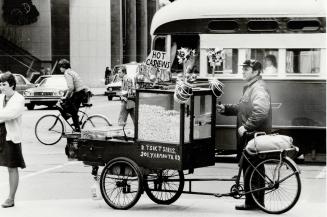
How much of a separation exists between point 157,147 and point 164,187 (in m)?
0.71

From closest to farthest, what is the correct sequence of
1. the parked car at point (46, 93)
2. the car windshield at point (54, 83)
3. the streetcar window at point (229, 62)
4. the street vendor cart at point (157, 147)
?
the street vendor cart at point (157, 147) → the streetcar window at point (229, 62) → the parked car at point (46, 93) → the car windshield at point (54, 83)

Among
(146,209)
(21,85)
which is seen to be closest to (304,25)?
(146,209)

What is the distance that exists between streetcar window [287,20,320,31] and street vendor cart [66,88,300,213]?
496cm

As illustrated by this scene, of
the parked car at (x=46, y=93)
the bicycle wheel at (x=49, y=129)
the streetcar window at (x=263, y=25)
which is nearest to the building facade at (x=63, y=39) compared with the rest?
the parked car at (x=46, y=93)

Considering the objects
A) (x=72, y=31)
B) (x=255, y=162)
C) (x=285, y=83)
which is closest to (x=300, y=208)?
(x=255, y=162)

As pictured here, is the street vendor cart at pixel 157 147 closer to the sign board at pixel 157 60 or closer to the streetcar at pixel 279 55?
the sign board at pixel 157 60

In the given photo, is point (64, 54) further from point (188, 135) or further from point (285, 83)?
point (188, 135)

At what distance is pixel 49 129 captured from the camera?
16.7 metres

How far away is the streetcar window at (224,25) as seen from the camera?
550 inches

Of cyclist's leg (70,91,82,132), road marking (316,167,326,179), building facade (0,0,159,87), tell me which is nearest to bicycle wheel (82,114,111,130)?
cyclist's leg (70,91,82,132)

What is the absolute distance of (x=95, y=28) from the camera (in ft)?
174

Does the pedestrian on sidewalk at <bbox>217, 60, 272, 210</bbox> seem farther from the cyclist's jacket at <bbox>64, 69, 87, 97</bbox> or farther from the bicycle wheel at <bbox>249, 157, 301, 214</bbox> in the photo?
the cyclist's jacket at <bbox>64, 69, 87, 97</bbox>

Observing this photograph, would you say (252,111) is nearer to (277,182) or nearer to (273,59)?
(277,182)

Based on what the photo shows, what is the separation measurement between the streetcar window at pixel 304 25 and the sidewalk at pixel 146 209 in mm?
4897
